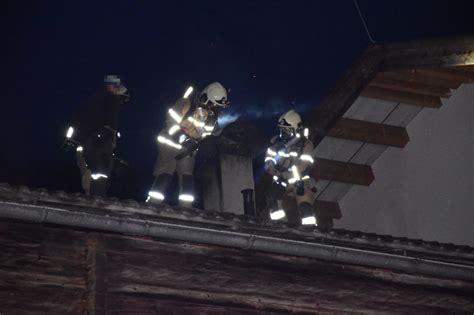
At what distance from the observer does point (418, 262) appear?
27.4ft

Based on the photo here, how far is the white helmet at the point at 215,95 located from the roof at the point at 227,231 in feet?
11.1

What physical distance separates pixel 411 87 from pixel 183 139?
16.8ft

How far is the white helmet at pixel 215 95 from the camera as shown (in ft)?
37.6

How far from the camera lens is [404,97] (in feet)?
48.9

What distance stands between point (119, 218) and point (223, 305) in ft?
3.96

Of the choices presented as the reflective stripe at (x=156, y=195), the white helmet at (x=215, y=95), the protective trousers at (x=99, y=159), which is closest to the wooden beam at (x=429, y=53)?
the white helmet at (x=215, y=95)

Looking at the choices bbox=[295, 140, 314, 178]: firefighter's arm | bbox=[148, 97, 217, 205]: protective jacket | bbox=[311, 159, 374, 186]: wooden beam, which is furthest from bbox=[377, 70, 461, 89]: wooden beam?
bbox=[148, 97, 217, 205]: protective jacket

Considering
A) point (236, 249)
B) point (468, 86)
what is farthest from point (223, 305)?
point (468, 86)

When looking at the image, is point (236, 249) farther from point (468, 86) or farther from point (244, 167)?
point (468, 86)

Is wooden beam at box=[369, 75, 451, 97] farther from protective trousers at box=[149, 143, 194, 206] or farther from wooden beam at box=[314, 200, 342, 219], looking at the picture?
protective trousers at box=[149, 143, 194, 206]

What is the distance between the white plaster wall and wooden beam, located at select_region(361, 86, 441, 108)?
172mm

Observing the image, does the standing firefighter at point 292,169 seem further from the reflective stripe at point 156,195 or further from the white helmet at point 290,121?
the reflective stripe at point 156,195

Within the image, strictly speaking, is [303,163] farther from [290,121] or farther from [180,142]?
[180,142]

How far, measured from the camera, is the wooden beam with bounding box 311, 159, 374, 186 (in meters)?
15.6
